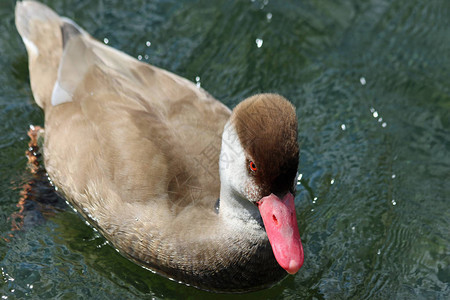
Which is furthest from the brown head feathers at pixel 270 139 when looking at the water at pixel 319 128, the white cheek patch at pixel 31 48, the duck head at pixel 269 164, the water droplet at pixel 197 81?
the white cheek patch at pixel 31 48

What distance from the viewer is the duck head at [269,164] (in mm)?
3684

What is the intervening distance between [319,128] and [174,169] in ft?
6.07

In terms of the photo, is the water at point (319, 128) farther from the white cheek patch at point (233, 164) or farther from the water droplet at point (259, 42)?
the white cheek patch at point (233, 164)

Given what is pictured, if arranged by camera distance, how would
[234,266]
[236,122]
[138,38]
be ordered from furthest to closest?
[138,38] < [234,266] < [236,122]

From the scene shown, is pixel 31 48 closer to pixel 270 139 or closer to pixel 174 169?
pixel 174 169

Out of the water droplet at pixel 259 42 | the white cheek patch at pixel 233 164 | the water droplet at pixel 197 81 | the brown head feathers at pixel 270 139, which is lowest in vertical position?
the water droplet at pixel 197 81

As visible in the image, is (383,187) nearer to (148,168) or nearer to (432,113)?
(432,113)

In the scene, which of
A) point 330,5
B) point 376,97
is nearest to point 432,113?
point 376,97

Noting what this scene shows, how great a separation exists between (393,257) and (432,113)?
165cm

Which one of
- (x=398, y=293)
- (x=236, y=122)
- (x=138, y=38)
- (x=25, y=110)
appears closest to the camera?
(x=236, y=122)

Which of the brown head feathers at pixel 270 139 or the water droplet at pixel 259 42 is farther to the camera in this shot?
the water droplet at pixel 259 42

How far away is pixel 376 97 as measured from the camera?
612cm

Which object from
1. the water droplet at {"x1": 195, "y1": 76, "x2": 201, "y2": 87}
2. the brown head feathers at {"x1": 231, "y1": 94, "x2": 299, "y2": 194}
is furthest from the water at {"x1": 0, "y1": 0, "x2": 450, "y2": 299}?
the brown head feathers at {"x1": 231, "y1": 94, "x2": 299, "y2": 194}

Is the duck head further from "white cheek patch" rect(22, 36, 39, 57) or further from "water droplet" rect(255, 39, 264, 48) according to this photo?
"water droplet" rect(255, 39, 264, 48)
